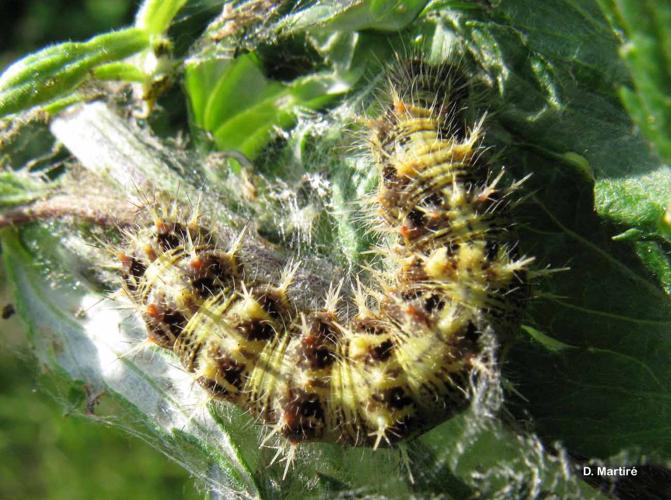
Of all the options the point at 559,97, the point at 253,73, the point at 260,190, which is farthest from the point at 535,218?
the point at 253,73

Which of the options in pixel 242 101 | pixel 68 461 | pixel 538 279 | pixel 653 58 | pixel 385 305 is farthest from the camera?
pixel 68 461

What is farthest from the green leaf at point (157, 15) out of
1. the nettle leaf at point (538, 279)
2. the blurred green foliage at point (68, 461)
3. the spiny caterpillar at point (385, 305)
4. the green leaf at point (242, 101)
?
the blurred green foliage at point (68, 461)

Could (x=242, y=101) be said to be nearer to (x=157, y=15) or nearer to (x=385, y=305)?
(x=157, y=15)

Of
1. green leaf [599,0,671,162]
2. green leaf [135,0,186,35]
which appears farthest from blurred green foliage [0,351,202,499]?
green leaf [599,0,671,162]

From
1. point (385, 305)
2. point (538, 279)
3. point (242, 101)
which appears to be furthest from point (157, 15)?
point (538, 279)

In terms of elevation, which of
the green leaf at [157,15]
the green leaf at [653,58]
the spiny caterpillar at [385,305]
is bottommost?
the spiny caterpillar at [385,305]

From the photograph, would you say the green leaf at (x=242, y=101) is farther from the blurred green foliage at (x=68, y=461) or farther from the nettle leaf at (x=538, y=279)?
the blurred green foliage at (x=68, y=461)

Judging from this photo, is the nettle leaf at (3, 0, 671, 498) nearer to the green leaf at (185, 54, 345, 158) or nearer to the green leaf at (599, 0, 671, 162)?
the green leaf at (185, 54, 345, 158)

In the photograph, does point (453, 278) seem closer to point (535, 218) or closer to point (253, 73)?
point (535, 218)
